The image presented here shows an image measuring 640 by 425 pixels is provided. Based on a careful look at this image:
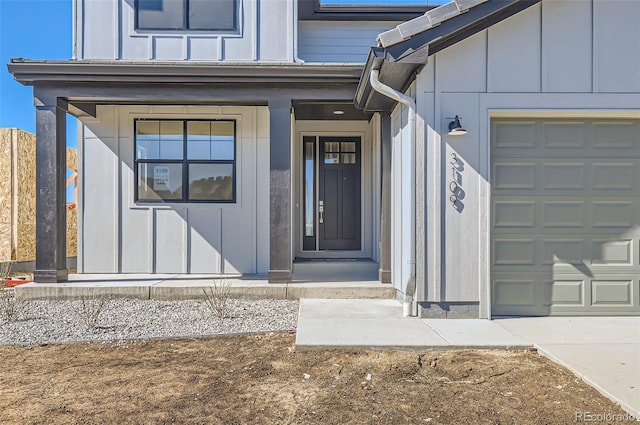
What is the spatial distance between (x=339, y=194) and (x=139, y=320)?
4.98m

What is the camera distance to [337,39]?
8.00 m

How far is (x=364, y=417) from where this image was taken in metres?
2.62

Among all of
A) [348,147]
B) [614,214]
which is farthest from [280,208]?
[614,214]

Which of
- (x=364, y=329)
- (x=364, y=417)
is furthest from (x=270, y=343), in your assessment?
(x=364, y=417)

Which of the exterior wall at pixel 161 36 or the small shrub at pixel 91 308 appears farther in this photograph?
the exterior wall at pixel 161 36

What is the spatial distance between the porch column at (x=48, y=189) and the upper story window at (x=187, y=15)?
2017mm

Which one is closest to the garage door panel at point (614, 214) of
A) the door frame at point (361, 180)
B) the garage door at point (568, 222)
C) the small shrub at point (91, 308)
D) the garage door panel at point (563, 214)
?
the garage door at point (568, 222)

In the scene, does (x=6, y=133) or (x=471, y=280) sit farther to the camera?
(x=6, y=133)

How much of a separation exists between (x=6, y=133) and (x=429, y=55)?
29.1 ft

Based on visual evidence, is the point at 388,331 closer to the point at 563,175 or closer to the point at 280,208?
the point at 280,208

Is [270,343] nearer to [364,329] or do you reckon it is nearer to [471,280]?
[364,329]

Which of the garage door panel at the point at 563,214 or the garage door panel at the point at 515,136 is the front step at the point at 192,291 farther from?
the garage door panel at the point at 515,136

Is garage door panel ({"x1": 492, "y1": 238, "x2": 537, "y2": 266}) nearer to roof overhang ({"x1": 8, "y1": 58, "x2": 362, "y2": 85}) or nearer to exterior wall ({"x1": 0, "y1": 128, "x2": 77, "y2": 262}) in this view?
roof overhang ({"x1": 8, "y1": 58, "x2": 362, "y2": 85})

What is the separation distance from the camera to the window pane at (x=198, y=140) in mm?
7301
